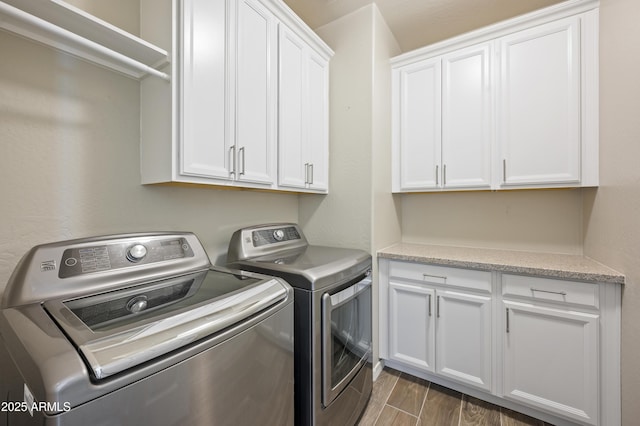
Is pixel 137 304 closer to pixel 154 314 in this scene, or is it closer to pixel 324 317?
pixel 154 314

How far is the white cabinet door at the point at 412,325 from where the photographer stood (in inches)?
69.9

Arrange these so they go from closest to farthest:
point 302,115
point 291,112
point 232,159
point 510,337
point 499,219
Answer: point 232,159, point 510,337, point 291,112, point 302,115, point 499,219

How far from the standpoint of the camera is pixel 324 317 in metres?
1.17

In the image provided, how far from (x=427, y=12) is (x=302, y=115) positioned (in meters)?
1.28

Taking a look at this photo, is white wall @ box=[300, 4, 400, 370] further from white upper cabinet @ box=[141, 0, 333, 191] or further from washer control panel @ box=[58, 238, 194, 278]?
washer control panel @ box=[58, 238, 194, 278]

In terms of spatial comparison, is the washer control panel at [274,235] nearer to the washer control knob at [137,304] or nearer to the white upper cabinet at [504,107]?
the washer control knob at [137,304]

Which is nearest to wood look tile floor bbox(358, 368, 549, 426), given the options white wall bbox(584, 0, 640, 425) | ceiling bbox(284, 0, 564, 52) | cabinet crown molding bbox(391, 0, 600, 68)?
white wall bbox(584, 0, 640, 425)

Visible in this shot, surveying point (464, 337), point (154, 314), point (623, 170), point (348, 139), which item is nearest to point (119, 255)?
point (154, 314)

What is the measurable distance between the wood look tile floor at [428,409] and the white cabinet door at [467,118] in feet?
4.75

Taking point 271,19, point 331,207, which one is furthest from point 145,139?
point 331,207

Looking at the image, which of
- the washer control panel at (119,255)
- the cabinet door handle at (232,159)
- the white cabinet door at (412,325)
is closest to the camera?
the washer control panel at (119,255)

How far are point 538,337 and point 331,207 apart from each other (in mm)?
1489

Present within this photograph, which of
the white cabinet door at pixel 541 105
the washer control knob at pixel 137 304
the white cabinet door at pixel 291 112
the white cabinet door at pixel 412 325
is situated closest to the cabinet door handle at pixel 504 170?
the white cabinet door at pixel 541 105

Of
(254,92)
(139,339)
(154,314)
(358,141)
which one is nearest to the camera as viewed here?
(139,339)
